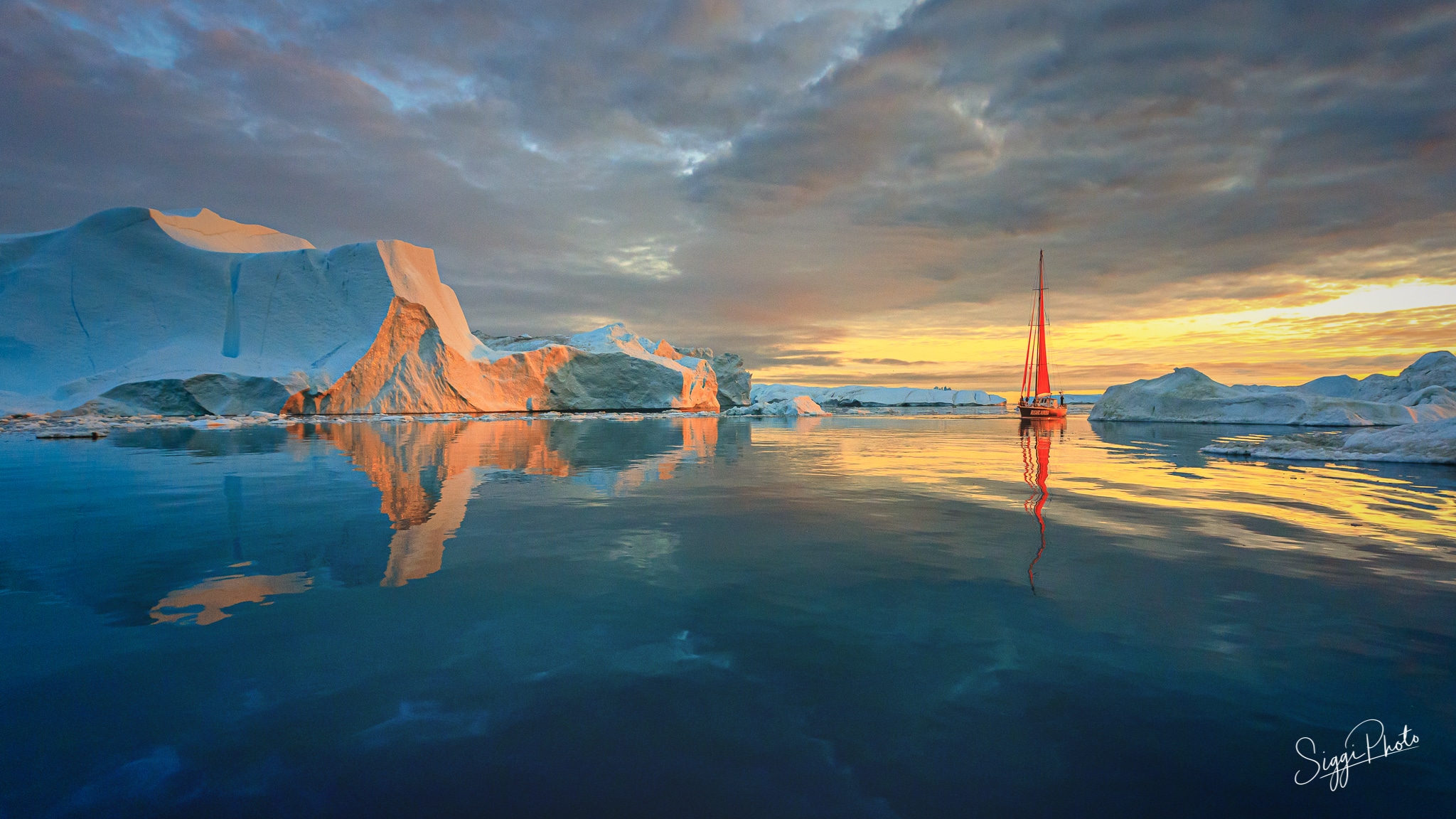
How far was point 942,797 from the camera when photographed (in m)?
1.93

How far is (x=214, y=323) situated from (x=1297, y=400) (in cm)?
5321

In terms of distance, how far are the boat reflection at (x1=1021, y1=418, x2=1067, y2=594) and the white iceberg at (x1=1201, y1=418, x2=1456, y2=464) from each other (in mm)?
3895

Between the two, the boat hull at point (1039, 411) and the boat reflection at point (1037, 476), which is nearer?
the boat reflection at point (1037, 476)

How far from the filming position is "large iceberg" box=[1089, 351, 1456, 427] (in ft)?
86.4

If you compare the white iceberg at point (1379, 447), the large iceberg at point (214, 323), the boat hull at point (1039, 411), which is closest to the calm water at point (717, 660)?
the white iceberg at point (1379, 447)

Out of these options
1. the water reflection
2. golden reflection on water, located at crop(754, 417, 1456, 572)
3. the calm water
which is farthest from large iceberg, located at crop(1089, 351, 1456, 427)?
the calm water

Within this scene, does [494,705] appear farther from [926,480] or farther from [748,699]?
[926,480]

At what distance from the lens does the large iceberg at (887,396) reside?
5256 inches

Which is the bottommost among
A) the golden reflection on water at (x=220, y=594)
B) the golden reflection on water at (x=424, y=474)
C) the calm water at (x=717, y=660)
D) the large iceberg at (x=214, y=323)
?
the calm water at (x=717, y=660)

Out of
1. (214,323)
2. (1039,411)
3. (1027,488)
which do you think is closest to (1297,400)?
(1039,411)

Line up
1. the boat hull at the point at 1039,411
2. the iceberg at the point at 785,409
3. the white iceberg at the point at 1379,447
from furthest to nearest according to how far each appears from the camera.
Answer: the iceberg at the point at 785,409 < the boat hull at the point at 1039,411 < the white iceberg at the point at 1379,447

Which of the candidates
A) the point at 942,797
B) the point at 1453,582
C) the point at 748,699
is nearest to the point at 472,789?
the point at 748,699

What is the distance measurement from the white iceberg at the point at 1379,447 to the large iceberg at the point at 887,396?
106061 mm

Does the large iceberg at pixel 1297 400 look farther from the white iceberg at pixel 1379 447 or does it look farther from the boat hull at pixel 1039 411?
the white iceberg at pixel 1379 447
